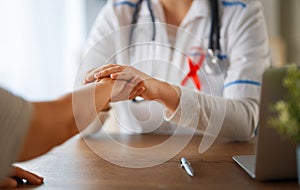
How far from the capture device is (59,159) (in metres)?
0.92

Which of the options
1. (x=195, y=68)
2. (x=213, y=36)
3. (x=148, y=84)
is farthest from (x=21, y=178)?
(x=213, y=36)

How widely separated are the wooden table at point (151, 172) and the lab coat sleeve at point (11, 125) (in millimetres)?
131

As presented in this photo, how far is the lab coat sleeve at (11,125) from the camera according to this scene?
1.85 feet

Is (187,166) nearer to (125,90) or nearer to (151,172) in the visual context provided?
(151,172)

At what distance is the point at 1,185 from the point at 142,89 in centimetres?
32

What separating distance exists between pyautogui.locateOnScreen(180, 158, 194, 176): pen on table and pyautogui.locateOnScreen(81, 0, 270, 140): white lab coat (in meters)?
0.15

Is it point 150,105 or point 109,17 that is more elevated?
point 109,17

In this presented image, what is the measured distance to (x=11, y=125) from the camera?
57 cm

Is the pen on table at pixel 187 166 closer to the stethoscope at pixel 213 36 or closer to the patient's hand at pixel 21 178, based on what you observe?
the patient's hand at pixel 21 178

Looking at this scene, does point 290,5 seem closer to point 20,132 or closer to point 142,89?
point 142,89

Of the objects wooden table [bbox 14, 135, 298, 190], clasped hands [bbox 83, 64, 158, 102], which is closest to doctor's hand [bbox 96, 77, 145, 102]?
clasped hands [bbox 83, 64, 158, 102]

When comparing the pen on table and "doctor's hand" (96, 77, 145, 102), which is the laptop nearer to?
the pen on table

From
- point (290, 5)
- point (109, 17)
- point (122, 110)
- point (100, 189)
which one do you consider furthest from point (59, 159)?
point (290, 5)

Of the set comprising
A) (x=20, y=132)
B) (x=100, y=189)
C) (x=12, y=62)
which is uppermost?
(x=20, y=132)
